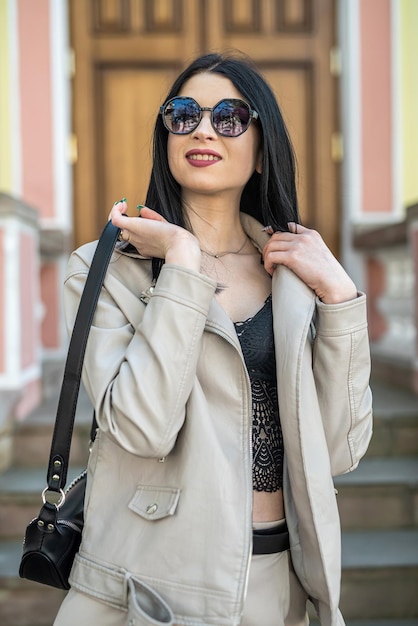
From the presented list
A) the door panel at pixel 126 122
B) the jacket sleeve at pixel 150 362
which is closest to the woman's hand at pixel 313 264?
the jacket sleeve at pixel 150 362

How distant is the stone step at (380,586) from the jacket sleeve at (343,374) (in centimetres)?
172

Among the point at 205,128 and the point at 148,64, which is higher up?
the point at 148,64

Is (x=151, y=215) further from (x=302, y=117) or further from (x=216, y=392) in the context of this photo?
(x=302, y=117)

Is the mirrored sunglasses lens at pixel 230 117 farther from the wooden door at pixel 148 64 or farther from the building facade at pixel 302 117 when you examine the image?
the wooden door at pixel 148 64

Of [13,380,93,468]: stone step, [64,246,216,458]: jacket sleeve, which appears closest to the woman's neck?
[64,246,216,458]: jacket sleeve

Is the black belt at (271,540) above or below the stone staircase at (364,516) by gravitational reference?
above

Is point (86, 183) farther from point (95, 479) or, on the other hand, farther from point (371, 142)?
point (95, 479)

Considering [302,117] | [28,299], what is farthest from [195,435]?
[302,117]

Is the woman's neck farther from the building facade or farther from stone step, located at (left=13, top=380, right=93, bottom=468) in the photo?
the building facade

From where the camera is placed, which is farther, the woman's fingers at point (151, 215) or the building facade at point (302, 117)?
the building facade at point (302, 117)

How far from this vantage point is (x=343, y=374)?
145 cm

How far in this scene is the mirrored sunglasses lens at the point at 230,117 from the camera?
146cm

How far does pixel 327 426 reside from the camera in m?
1.47

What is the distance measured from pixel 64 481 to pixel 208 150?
748mm
